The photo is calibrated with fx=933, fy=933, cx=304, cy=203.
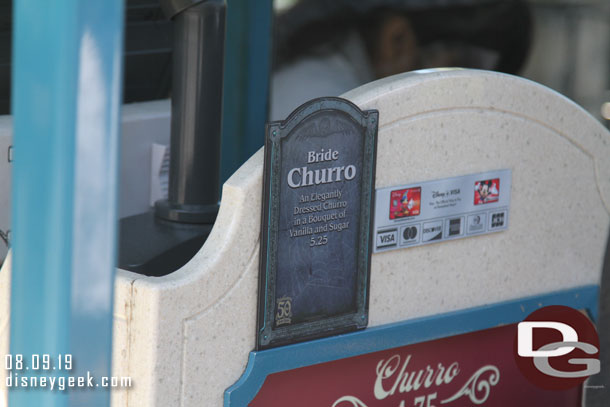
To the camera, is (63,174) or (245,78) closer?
(63,174)

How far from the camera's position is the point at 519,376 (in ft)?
8.64

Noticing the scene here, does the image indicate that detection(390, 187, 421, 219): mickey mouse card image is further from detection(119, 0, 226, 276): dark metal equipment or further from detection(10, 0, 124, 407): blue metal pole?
detection(10, 0, 124, 407): blue metal pole

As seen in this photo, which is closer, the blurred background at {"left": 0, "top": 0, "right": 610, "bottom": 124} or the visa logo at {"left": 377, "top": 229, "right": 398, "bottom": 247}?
the visa logo at {"left": 377, "top": 229, "right": 398, "bottom": 247}

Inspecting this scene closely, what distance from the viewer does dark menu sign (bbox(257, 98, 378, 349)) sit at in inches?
82.2

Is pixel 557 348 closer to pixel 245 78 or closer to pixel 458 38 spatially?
pixel 245 78

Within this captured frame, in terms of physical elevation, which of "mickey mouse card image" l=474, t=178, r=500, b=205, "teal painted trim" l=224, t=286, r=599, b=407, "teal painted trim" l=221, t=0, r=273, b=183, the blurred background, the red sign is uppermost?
the blurred background

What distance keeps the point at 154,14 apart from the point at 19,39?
2219 mm

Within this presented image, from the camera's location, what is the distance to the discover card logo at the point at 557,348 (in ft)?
8.61

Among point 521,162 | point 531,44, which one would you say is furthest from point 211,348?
point 531,44

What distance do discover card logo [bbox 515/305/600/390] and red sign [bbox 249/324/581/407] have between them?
28 millimetres

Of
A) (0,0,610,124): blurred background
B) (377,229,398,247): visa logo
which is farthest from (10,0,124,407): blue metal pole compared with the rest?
(0,0,610,124): blurred background

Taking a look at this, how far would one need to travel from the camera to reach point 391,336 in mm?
2344

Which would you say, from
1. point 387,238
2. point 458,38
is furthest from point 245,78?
point 458,38

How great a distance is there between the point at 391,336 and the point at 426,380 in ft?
0.63
